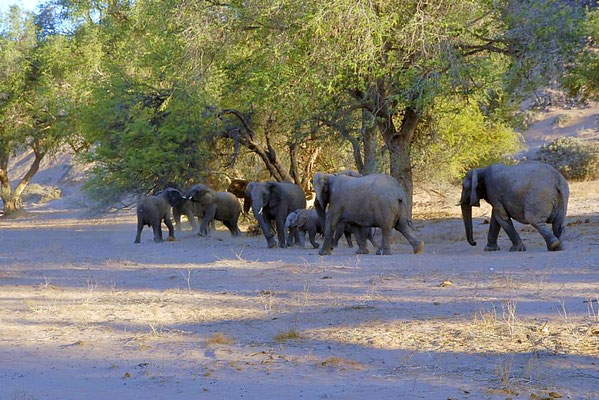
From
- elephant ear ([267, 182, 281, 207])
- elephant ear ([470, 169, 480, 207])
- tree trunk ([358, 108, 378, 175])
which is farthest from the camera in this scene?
tree trunk ([358, 108, 378, 175])

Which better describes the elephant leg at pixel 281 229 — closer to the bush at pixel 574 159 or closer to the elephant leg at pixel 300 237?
the elephant leg at pixel 300 237

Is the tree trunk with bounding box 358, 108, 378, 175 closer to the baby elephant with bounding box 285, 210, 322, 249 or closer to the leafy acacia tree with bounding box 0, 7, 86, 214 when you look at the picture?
the baby elephant with bounding box 285, 210, 322, 249

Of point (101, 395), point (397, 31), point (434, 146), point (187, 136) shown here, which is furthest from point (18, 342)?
point (434, 146)

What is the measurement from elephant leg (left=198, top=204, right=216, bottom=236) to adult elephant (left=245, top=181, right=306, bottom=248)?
2193mm

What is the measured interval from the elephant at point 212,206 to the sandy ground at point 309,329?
24.8 ft

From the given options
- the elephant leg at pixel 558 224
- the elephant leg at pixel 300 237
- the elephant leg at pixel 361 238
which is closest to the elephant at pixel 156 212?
the elephant leg at pixel 300 237

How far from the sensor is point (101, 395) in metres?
5.62

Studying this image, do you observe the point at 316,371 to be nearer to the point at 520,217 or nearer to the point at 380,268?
the point at 380,268

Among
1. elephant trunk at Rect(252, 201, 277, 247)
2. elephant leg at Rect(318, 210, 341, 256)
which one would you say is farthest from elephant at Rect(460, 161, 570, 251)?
elephant trunk at Rect(252, 201, 277, 247)

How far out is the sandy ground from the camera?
18.9 feet

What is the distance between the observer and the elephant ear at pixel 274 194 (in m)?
18.9

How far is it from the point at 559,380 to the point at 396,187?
9.07 metres

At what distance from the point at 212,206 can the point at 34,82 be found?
56.5 feet

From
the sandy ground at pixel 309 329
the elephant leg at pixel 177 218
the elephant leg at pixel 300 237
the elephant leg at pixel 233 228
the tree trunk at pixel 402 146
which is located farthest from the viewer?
the elephant leg at pixel 177 218
